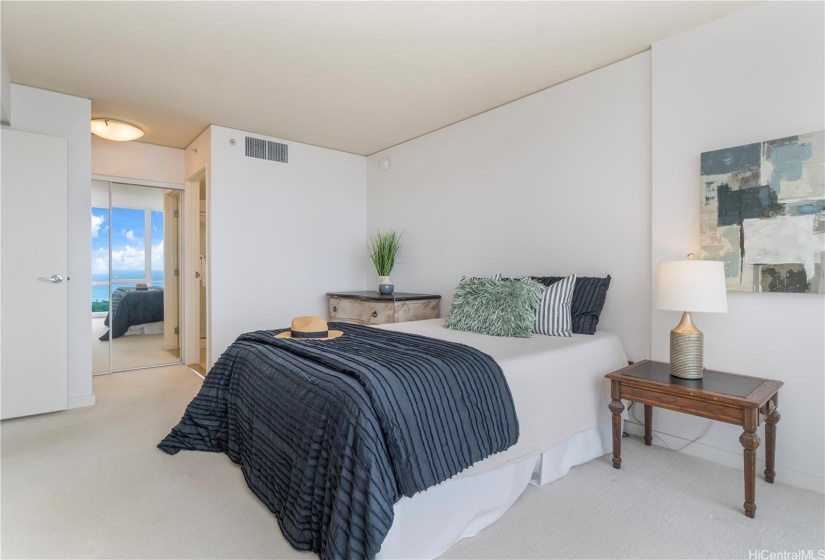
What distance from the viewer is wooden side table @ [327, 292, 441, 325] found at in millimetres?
4008

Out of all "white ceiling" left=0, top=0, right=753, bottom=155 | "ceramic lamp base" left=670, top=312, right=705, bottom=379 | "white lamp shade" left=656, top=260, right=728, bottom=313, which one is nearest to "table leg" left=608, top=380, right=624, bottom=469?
"ceramic lamp base" left=670, top=312, right=705, bottom=379

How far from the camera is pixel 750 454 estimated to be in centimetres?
187

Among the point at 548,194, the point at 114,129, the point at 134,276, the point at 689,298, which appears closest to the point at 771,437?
the point at 689,298

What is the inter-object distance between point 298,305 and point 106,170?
245 centimetres

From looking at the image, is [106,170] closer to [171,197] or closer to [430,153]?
[171,197]

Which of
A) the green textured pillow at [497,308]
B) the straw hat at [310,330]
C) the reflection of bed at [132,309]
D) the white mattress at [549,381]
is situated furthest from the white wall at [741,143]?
the reflection of bed at [132,309]

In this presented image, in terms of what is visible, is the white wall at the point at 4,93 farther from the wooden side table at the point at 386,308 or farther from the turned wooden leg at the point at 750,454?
the turned wooden leg at the point at 750,454

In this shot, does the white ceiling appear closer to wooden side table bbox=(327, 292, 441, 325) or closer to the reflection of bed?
wooden side table bbox=(327, 292, 441, 325)

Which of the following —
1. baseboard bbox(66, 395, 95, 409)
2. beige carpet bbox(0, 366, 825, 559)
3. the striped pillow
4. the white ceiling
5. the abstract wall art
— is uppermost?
the white ceiling

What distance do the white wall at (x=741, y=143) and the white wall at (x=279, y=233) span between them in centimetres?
344

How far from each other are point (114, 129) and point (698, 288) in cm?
485

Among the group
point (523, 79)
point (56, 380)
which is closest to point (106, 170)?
point (56, 380)

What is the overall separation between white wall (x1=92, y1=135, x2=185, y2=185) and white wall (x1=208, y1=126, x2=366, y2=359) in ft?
3.59

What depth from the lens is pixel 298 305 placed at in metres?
4.80
